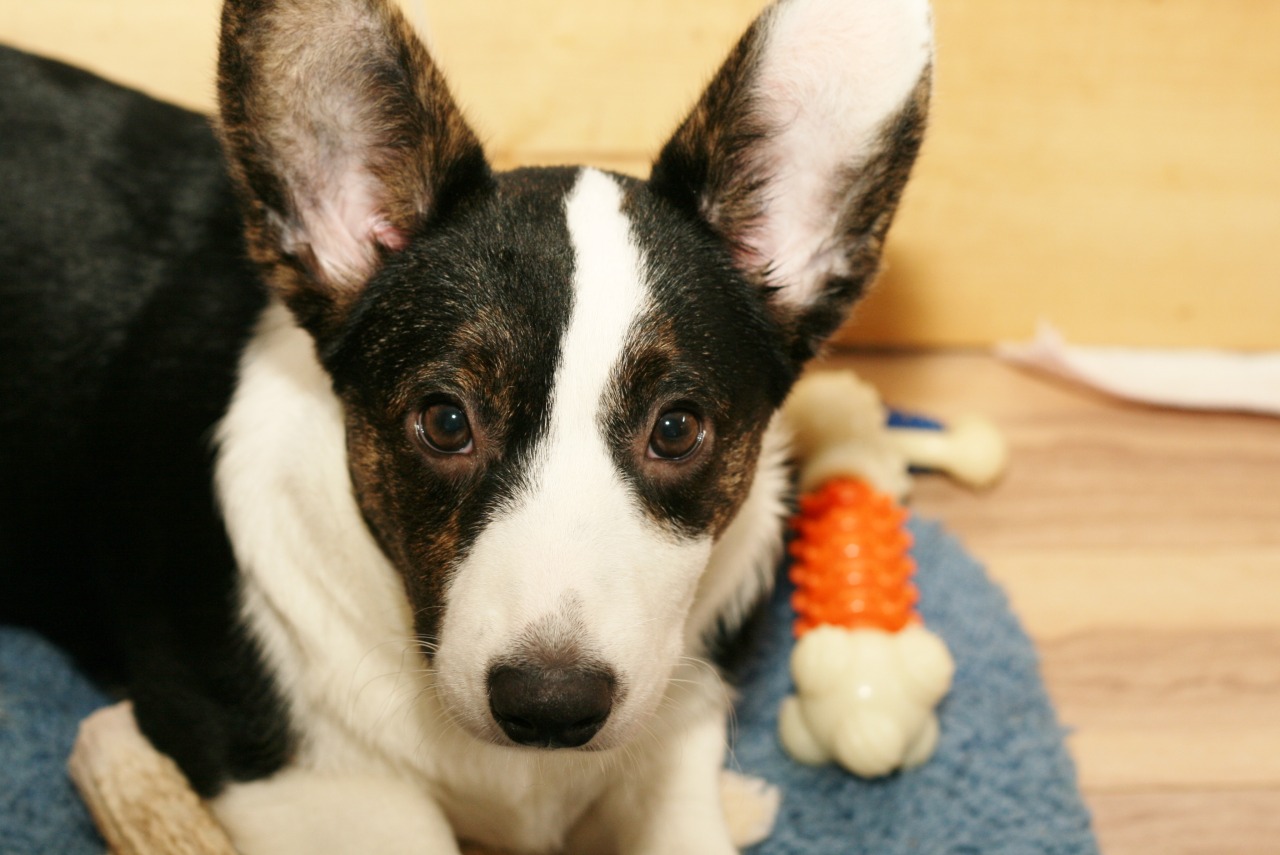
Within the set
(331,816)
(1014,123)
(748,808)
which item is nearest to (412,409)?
(331,816)

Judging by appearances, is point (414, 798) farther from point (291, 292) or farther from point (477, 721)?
point (291, 292)

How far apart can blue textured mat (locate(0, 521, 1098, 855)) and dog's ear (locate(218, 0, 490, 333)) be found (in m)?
0.95

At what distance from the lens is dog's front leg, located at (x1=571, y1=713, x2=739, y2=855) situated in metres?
2.04

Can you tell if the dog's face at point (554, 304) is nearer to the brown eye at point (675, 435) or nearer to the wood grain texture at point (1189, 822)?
the brown eye at point (675, 435)

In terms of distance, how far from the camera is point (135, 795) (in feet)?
6.44

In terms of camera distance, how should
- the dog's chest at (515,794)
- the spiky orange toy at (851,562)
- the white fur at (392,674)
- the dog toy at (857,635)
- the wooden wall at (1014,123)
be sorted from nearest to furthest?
the white fur at (392,674)
the dog's chest at (515,794)
the dog toy at (857,635)
the spiky orange toy at (851,562)
the wooden wall at (1014,123)

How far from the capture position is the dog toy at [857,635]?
7.38ft

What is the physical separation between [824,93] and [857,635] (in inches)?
40.2

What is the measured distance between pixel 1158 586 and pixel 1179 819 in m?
0.67

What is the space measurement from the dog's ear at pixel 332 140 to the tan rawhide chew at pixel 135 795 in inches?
29.7

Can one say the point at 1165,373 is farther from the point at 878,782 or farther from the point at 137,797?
the point at 137,797

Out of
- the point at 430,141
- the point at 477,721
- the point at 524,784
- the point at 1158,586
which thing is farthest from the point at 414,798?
the point at 1158,586

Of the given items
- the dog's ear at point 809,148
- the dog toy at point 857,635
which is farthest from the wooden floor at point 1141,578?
the dog's ear at point 809,148

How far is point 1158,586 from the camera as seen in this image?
290 centimetres
